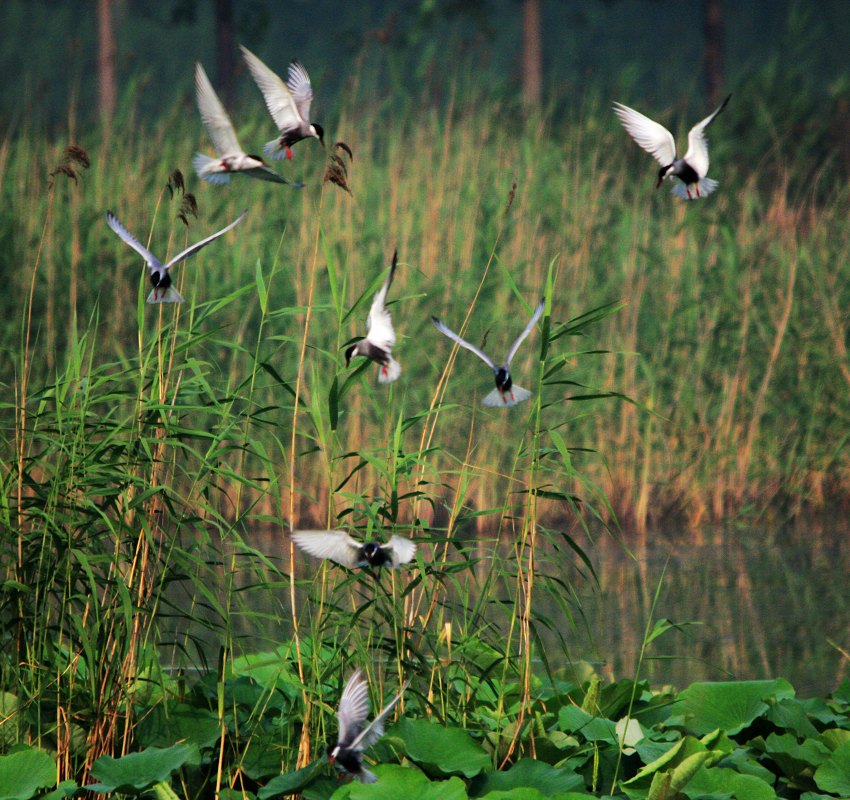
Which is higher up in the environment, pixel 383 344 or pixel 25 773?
pixel 383 344

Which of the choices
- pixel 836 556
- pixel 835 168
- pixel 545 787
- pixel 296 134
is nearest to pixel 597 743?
pixel 545 787

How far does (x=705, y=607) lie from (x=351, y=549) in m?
2.32

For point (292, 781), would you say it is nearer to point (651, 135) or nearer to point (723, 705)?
point (723, 705)

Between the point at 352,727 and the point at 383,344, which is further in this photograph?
the point at 383,344

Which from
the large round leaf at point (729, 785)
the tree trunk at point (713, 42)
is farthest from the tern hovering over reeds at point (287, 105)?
the tree trunk at point (713, 42)

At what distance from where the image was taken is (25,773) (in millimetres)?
1972

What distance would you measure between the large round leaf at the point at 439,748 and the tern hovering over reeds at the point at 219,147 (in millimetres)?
925

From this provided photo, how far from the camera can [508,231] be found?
20.2 feet

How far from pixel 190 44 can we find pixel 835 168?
739 inches

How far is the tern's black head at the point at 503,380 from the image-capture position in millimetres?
2006

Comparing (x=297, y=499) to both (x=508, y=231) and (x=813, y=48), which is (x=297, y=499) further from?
(x=813, y=48)

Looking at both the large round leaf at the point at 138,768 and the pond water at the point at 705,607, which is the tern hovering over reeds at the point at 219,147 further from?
the large round leaf at the point at 138,768

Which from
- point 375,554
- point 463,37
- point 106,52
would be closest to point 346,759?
point 375,554

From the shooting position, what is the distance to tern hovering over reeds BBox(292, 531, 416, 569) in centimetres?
185
